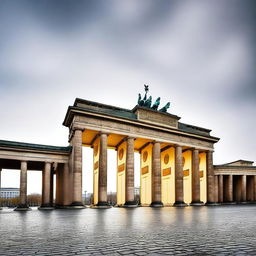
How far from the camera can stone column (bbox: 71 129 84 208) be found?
4169 cm

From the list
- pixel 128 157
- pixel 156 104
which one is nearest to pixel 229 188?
pixel 156 104

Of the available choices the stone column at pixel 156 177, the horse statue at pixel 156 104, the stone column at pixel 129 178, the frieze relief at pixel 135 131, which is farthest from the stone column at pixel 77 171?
the horse statue at pixel 156 104

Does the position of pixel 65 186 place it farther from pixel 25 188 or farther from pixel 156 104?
pixel 156 104

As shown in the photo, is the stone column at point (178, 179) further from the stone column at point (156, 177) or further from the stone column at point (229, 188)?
the stone column at point (229, 188)

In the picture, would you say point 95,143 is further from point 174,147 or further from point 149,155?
point 174,147

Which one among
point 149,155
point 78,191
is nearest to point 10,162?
point 78,191

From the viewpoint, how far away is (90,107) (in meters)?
45.3

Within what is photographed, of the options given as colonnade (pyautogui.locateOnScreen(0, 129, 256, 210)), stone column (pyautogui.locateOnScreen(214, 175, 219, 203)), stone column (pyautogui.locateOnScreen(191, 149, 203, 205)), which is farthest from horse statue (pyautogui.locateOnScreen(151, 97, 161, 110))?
stone column (pyautogui.locateOnScreen(214, 175, 219, 203))

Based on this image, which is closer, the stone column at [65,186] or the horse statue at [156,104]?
the stone column at [65,186]

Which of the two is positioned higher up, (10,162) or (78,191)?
(10,162)

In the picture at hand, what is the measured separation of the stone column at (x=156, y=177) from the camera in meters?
50.5

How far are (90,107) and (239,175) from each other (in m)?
46.7

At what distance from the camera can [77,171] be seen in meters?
42.1

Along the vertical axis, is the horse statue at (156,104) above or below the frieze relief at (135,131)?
above
